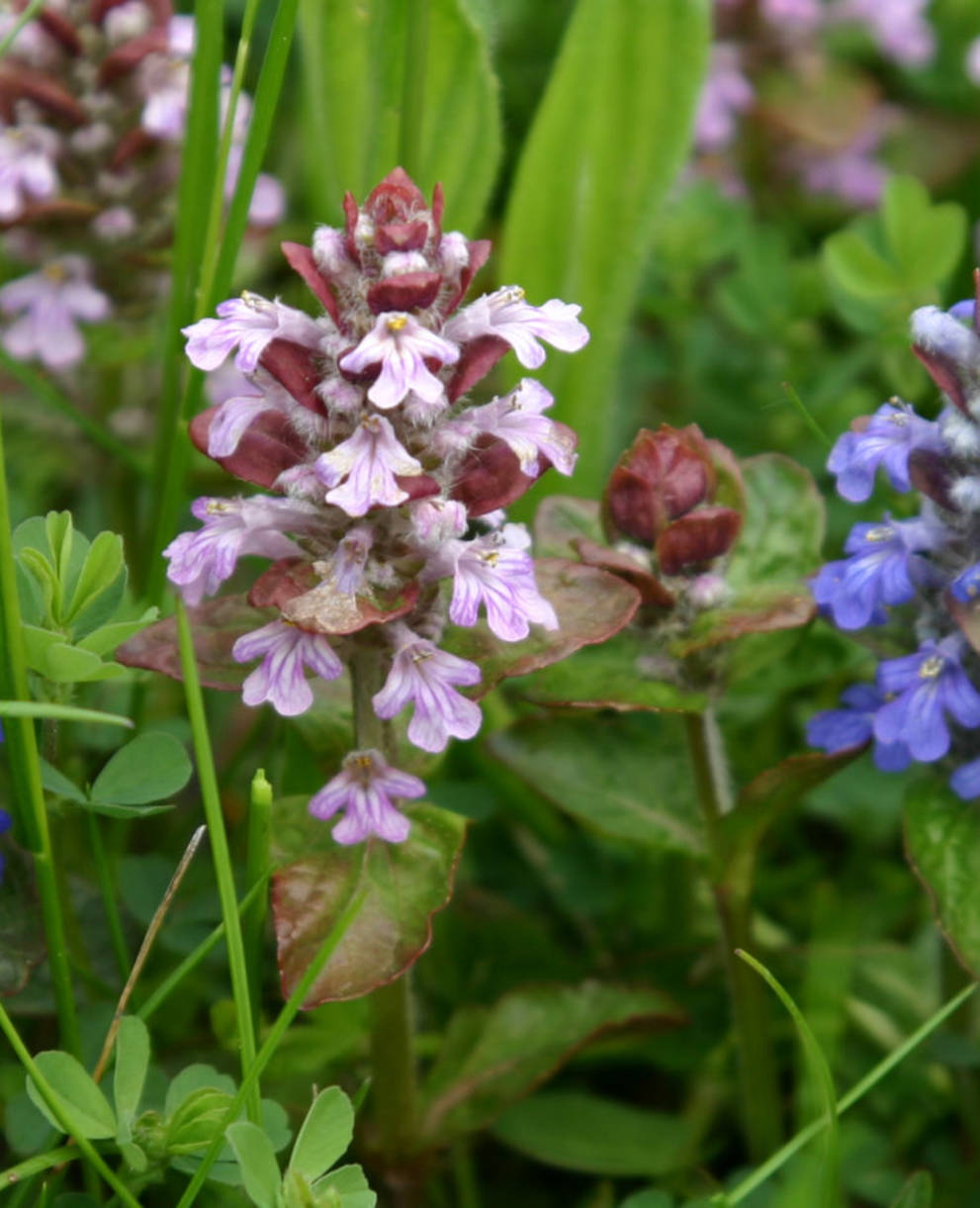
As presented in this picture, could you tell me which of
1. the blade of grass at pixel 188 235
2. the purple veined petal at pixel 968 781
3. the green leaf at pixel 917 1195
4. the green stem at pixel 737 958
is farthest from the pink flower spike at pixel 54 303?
the green leaf at pixel 917 1195

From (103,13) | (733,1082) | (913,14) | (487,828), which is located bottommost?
(733,1082)

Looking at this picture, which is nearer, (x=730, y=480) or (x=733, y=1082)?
(x=730, y=480)

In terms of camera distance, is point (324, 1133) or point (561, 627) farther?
point (561, 627)

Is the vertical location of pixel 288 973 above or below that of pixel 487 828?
above

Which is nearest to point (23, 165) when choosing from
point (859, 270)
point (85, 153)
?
point (85, 153)

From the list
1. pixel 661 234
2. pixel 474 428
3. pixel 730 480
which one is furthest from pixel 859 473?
pixel 661 234

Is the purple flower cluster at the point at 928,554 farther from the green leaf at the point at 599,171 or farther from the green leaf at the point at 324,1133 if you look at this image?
the green leaf at the point at 599,171

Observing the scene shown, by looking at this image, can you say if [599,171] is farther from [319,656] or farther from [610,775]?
[319,656]

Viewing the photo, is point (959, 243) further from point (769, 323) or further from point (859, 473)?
point (859, 473)

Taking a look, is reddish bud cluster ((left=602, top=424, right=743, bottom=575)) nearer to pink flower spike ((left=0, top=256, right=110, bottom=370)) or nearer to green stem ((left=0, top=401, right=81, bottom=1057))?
green stem ((left=0, top=401, right=81, bottom=1057))
